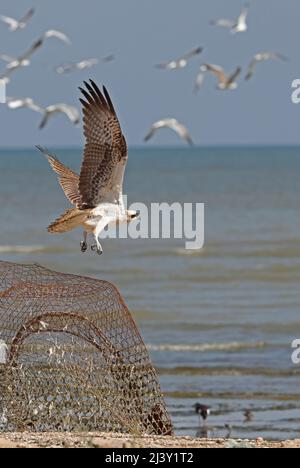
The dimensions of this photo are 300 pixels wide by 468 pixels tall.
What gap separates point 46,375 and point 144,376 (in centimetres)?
70

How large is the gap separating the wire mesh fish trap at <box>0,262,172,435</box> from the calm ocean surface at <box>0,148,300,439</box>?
2.07 m

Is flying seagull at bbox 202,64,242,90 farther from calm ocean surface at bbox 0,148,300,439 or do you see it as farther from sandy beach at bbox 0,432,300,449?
sandy beach at bbox 0,432,300,449

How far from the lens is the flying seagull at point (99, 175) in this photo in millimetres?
11633

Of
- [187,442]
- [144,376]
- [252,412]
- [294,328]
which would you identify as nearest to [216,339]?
[294,328]

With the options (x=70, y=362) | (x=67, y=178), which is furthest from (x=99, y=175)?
(x=70, y=362)

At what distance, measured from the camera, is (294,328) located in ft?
60.4

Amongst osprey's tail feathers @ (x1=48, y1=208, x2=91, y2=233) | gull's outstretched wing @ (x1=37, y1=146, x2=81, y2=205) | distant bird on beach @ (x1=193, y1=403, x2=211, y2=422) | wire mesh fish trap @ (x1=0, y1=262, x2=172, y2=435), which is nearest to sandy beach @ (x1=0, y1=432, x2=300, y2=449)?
wire mesh fish trap @ (x1=0, y1=262, x2=172, y2=435)

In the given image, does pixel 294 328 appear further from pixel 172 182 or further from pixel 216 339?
pixel 172 182

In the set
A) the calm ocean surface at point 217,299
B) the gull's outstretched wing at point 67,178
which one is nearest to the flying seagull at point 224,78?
the calm ocean surface at point 217,299

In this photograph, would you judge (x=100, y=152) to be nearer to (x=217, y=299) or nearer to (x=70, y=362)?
(x=70, y=362)

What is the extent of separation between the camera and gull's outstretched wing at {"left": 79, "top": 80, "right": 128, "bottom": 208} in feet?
38.1

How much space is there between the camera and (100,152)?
1184 cm
